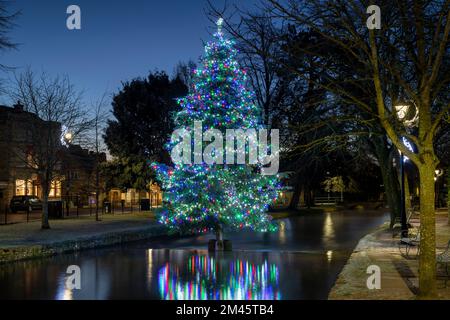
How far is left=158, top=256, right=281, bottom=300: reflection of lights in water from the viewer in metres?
11.3

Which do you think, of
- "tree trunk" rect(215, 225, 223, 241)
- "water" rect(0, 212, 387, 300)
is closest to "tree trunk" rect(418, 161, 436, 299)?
"water" rect(0, 212, 387, 300)

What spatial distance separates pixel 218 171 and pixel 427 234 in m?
11.6

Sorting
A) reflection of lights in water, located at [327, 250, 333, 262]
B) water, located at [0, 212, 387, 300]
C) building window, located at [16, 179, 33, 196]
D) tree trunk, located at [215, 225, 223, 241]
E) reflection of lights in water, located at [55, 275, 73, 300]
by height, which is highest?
building window, located at [16, 179, 33, 196]

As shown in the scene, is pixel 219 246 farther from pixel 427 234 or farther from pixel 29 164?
pixel 29 164

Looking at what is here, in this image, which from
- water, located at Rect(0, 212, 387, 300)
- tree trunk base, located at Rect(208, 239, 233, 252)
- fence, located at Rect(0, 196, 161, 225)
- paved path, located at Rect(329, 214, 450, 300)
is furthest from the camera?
fence, located at Rect(0, 196, 161, 225)

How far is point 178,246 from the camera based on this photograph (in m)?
22.7

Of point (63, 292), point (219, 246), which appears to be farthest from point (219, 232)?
Answer: point (63, 292)

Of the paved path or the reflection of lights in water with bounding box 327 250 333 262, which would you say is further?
the reflection of lights in water with bounding box 327 250 333 262

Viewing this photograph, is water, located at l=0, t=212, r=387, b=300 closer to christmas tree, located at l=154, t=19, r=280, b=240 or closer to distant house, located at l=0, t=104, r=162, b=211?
christmas tree, located at l=154, t=19, r=280, b=240

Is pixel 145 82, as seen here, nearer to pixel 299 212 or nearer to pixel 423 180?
pixel 299 212

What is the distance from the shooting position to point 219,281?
520 inches

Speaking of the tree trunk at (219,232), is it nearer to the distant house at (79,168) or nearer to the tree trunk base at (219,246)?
the tree trunk base at (219,246)

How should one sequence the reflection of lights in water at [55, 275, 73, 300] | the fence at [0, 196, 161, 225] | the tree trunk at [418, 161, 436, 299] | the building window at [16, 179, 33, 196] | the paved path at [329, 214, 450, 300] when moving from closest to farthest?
1. the tree trunk at [418, 161, 436, 299]
2. the paved path at [329, 214, 450, 300]
3. the reflection of lights in water at [55, 275, 73, 300]
4. the fence at [0, 196, 161, 225]
5. the building window at [16, 179, 33, 196]
